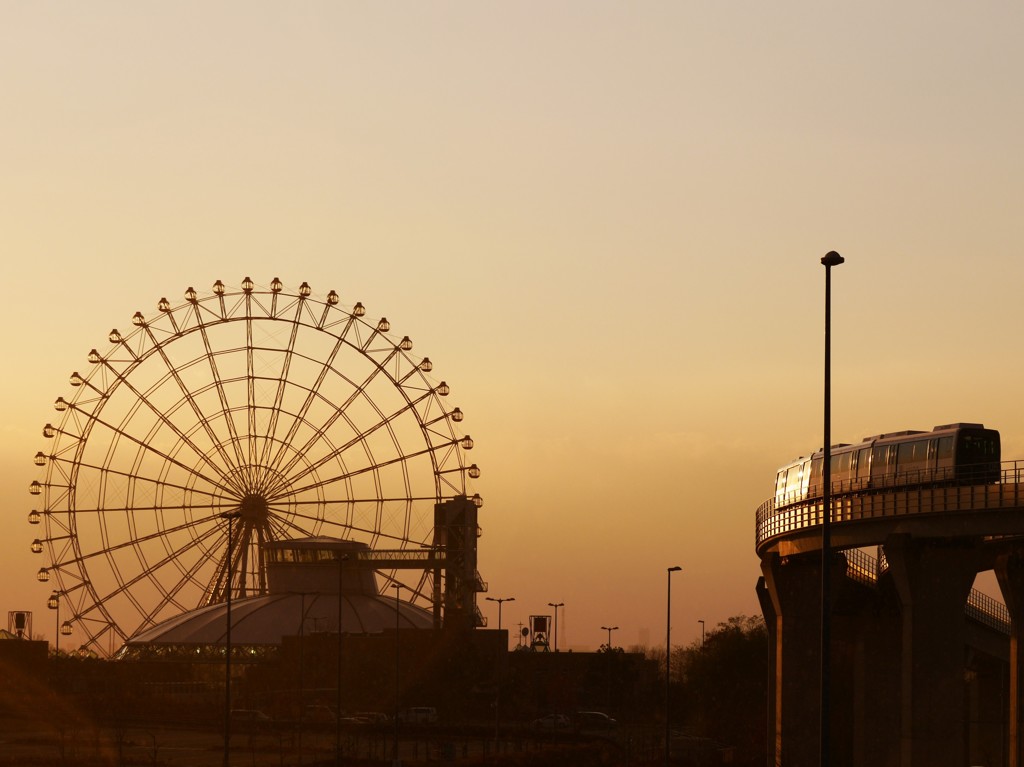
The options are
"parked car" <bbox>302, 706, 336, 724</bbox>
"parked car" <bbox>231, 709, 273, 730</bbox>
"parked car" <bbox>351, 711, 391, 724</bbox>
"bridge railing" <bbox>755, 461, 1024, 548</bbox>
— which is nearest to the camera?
"bridge railing" <bbox>755, 461, 1024, 548</bbox>

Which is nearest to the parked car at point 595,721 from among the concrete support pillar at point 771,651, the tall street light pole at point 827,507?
the concrete support pillar at point 771,651

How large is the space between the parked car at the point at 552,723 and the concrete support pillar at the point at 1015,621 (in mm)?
44102

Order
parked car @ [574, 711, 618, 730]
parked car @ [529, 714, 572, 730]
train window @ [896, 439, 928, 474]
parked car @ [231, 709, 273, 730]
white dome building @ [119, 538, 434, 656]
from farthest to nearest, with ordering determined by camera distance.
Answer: white dome building @ [119, 538, 434, 656]
parked car @ [574, 711, 618, 730]
parked car @ [529, 714, 572, 730]
parked car @ [231, 709, 273, 730]
train window @ [896, 439, 928, 474]

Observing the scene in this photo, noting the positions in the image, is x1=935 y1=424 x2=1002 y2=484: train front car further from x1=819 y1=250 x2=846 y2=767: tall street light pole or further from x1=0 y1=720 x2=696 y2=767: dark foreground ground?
x1=819 y1=250 x2=846 y2=767: tall street light pole

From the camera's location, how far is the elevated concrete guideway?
54.8 metres

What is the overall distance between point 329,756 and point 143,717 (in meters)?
29.8

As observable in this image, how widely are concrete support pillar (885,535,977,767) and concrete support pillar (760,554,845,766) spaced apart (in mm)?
10127

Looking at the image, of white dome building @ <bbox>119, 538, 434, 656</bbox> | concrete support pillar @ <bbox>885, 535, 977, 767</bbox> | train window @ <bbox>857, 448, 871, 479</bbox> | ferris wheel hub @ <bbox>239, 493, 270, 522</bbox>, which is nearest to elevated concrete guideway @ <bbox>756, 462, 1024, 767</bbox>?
concrete support pillar @ <bbox>885, 535, 977, 767</bbox>

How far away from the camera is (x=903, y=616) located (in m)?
57.3

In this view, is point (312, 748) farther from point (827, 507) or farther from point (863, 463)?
point (827, 507)

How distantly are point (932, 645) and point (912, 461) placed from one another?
311 inches

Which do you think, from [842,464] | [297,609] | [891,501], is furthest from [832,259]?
[297,609]

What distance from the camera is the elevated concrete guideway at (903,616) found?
54750mm

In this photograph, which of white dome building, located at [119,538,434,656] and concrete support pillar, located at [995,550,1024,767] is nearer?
concrete support pillar, located at [995,550,1024,767]
